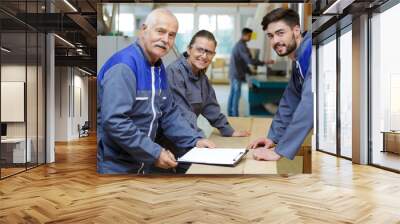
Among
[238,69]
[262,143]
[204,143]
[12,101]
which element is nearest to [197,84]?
[238,69]

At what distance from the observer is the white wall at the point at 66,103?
1510 centimetres

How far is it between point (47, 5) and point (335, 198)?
18.5ft

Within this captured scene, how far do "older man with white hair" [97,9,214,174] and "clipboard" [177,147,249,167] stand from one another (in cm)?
9

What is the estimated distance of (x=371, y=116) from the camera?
25.8ft

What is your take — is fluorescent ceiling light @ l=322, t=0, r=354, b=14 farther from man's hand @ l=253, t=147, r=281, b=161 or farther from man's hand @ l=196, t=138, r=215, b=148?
man's hand @ l=196, t=138, r=215, b=148

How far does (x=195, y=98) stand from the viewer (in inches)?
223

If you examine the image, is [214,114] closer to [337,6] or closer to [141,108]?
[141,108]

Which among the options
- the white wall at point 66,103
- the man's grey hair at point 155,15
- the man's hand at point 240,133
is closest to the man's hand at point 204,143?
the man's hand at point 240,133

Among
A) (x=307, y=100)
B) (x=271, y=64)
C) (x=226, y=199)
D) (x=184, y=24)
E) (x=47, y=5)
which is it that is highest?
(x=47, y=5)

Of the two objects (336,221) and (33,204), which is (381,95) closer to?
(336,221)

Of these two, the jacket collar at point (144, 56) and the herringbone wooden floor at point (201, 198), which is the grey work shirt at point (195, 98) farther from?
the herringbone wooden floor at point (201, 198)

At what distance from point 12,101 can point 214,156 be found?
128 inches

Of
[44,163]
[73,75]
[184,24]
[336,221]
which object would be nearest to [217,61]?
[184,24]

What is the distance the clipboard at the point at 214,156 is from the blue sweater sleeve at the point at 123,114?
420 millimetres
